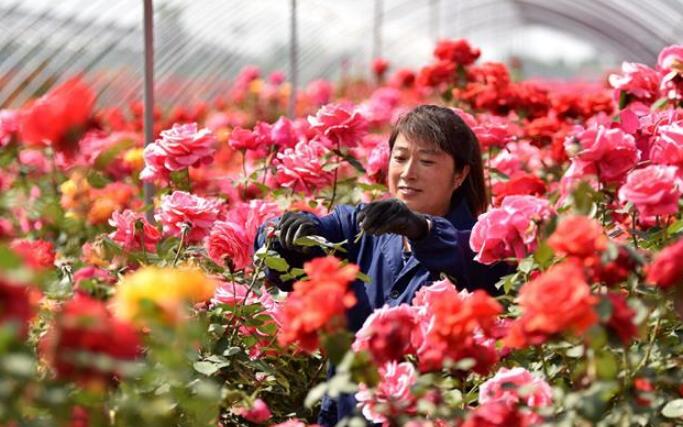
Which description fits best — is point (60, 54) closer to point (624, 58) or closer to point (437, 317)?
point (437, 317)

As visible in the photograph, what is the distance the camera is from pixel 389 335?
1628mm

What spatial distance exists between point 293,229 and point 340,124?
0.68 metres

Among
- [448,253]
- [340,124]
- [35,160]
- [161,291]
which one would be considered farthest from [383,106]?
[161,291]

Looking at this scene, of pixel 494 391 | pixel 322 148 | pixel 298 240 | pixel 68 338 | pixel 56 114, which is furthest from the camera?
pixel 322 148

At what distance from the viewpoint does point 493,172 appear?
3471mm

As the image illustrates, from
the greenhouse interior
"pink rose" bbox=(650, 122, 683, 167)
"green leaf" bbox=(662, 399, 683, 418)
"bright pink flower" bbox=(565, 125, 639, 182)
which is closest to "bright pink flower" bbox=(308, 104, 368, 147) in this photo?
the greenhouse interior

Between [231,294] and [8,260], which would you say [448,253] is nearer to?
[231,294]

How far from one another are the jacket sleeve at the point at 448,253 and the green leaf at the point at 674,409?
63cm

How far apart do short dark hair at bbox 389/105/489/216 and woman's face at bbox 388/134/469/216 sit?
2 cm

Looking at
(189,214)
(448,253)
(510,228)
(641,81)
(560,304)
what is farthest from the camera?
(641,81)

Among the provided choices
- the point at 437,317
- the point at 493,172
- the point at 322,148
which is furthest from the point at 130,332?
the point at 493,172

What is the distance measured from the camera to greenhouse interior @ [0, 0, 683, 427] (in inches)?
58.1

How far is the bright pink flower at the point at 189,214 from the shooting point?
254 cm

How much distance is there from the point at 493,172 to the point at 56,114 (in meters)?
2.09
